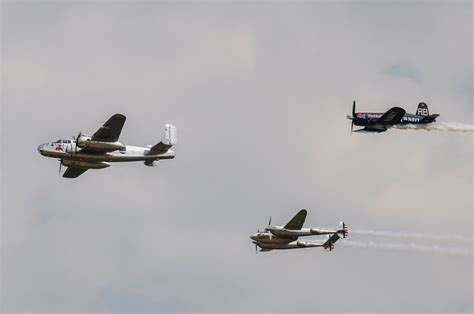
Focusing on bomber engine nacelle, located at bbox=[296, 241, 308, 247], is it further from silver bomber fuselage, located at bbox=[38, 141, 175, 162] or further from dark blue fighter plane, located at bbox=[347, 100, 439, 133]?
silver bomber fuselage, located at bbox=[38, 141, 175, 162]

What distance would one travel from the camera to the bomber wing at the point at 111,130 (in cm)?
9430

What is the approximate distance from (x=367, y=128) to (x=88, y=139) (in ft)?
99.6

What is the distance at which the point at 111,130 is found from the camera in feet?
312

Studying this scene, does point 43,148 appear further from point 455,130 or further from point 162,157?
point 455,130

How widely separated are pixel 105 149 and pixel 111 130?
7.25 ft

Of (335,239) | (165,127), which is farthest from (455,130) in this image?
(165,127)

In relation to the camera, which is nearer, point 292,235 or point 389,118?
point 292,235

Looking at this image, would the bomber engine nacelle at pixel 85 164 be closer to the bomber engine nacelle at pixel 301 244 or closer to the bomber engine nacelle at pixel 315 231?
the bomber engine nacelle at pixel 315 231

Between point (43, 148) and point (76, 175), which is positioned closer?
point (43, 148)

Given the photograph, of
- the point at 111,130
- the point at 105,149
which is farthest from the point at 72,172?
the point at 111,130

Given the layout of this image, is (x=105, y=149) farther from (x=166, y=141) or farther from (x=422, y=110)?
(x=422, y=110)

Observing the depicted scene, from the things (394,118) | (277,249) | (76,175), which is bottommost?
(277,249)

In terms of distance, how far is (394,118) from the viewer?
360 feet

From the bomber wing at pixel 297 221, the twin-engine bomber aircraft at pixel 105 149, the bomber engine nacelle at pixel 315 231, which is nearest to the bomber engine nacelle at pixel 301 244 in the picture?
the bomber engine nacelle at pixel 315 231
